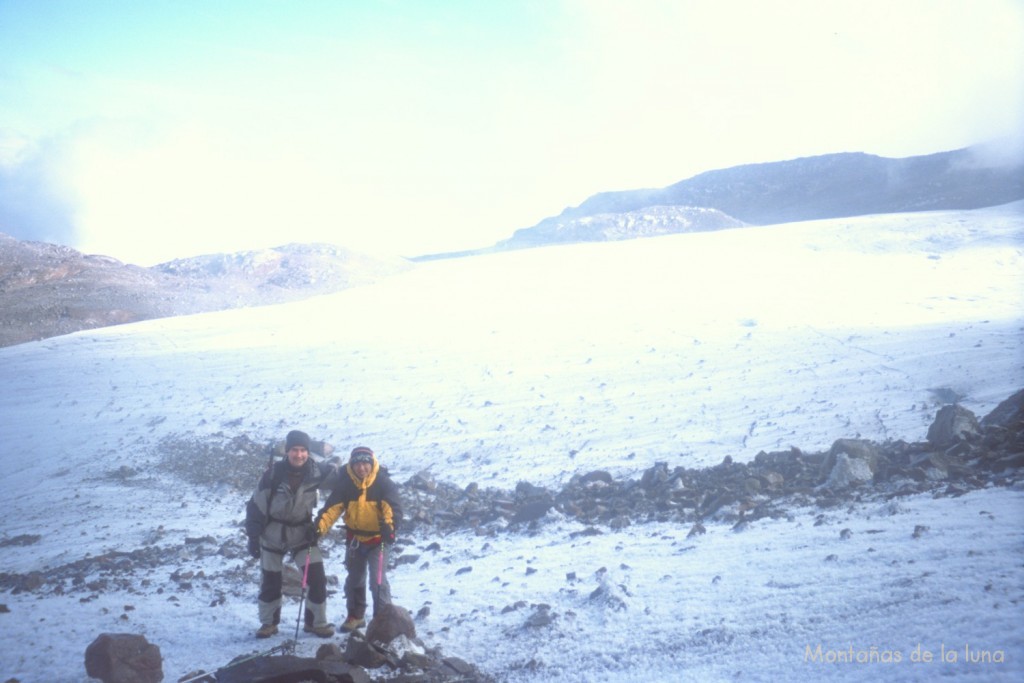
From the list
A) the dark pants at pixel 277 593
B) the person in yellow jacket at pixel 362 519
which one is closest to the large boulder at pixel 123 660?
the dark pants at pixel 277 593

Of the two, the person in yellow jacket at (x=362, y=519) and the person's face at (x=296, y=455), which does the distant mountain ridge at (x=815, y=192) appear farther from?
the person's face at (x=296, y=455)

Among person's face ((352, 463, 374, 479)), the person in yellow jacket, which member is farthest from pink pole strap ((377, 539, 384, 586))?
person's face ((352, 463, 374, 479))

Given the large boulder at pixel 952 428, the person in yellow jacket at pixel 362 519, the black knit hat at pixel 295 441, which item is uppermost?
the black knit hat at pixel 295 441

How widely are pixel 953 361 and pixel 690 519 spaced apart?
854 centimetres

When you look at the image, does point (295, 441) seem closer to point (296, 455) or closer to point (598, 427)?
point (296, 455)

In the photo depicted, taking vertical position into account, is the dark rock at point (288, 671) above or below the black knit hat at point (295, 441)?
below

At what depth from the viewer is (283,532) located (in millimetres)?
5488

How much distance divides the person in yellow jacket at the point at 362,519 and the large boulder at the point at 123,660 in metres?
1.44

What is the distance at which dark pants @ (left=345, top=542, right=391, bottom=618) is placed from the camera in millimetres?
5617

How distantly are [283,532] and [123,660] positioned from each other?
138 centimetres

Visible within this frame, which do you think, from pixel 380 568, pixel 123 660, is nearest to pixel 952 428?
pixel 380 568

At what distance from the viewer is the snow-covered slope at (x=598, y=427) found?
4.82 meters

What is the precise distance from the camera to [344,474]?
5.66 metres

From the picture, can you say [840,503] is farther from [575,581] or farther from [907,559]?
[575,581]
